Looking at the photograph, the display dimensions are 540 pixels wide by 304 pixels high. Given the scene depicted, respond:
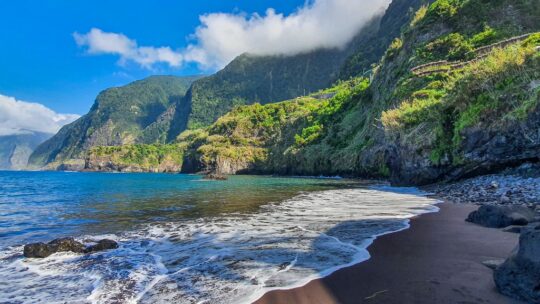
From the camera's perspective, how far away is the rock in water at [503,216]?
407 inches

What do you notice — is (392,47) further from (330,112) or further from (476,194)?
(476,194)

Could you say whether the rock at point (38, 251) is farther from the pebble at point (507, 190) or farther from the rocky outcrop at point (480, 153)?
the rocky outcrop at point (480, 153)

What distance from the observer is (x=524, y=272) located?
511 centimetres

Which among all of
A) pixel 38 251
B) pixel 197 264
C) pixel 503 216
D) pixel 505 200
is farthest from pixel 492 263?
pixel 38 251


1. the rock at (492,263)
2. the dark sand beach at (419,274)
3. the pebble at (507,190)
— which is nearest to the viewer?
the dark sand beach at (419,274)

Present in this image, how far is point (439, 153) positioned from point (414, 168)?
13.7 feet

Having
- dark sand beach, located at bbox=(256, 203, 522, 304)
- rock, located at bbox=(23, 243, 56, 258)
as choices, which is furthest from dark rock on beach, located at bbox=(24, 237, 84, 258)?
dark sand beach, located at bbox=(256, 203, 522, 304)

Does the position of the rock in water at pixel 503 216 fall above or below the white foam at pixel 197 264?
above

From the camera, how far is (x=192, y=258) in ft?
29.1

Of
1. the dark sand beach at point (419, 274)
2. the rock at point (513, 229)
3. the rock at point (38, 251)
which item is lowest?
the rock at point (38, 251)

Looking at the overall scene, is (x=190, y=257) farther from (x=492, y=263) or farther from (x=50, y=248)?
(x=492, y=263)

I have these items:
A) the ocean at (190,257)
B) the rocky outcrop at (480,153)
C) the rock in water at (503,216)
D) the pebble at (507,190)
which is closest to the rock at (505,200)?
the pebble at (507,190)

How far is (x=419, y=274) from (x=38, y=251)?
33.2ft

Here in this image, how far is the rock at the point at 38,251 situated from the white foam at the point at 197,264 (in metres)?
0.28
